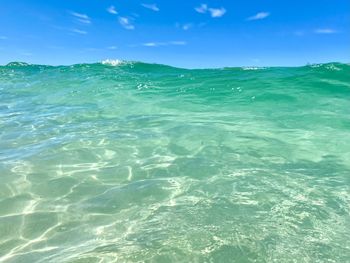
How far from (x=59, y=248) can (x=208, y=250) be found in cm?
127

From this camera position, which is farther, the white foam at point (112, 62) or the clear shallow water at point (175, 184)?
the white foam at point (112, 62)

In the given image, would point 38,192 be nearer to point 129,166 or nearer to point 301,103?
point 129,166

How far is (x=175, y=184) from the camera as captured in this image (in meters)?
4.55

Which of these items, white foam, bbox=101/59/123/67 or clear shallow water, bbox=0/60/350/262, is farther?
white foam, bbox=101/59/123/67

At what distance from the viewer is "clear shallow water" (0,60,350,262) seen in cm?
304

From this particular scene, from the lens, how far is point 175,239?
10.2 ft

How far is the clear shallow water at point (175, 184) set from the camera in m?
3.04

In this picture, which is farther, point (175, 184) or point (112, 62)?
point (112, 62)

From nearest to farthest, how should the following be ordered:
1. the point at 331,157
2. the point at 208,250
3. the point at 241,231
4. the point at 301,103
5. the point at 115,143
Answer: the point at 208,250, the point at 241,231, the point at 331,157, the point at 115,143, the point at 301,103

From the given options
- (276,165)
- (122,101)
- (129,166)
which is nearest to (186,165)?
→ (129,166)

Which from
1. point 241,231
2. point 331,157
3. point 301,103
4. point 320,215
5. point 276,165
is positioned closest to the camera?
point 241,231

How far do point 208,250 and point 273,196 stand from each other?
4.75 ft

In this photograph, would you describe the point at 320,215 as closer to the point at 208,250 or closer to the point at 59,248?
the point at 208,250

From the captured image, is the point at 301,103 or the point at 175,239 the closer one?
the point at 175,239
